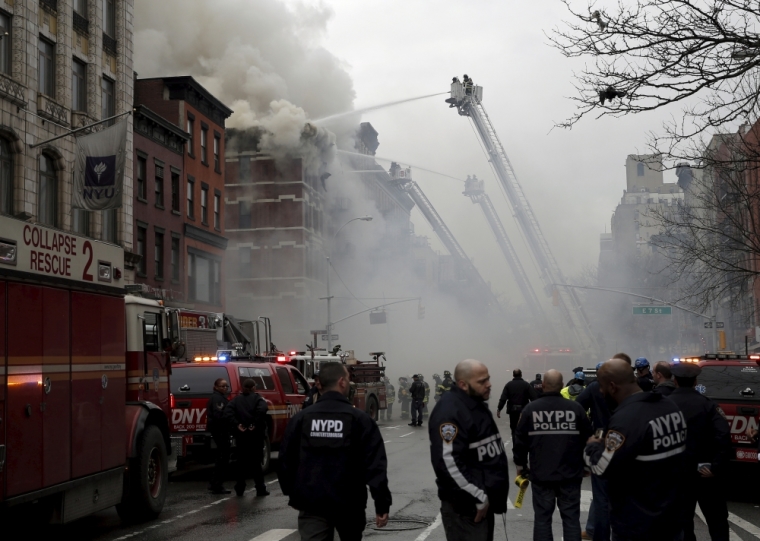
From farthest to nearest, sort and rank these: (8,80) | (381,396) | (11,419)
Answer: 1. (381,396)
2. (8,80)
3. (11,419)

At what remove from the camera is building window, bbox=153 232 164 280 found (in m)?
35.6

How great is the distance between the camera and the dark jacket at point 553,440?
711cm

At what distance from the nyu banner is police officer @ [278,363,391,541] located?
677 inches

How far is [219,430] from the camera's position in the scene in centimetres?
1311

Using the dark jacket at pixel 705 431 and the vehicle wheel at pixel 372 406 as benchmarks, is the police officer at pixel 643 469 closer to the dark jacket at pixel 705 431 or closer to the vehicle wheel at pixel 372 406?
the dark jacket at pixel 705 431

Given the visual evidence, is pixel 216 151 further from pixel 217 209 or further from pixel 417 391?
pixel 417 391

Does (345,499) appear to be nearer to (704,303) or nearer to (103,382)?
(103,382)

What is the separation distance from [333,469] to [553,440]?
231cm

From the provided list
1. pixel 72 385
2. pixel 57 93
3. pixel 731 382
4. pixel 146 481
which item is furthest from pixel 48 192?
pixel 731 382

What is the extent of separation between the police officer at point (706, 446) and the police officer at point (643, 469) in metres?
1.72

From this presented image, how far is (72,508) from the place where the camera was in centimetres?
842

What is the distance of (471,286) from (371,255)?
1301cm

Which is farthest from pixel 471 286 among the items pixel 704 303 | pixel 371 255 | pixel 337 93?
pixel 704 303

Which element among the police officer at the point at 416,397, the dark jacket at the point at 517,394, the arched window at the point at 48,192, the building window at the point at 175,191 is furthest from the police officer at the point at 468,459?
the building window at the point at 175,191
